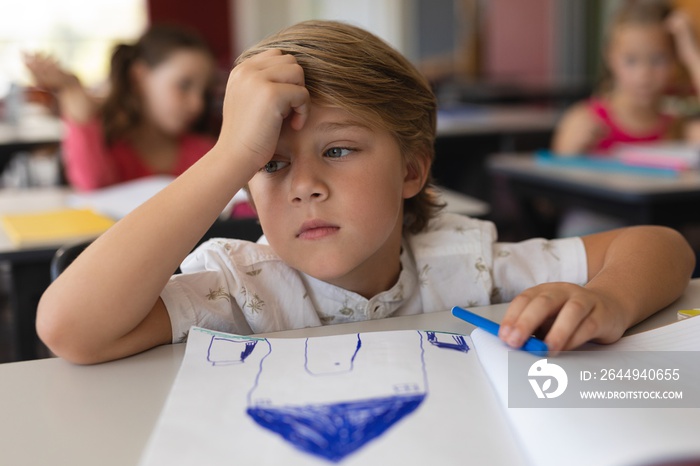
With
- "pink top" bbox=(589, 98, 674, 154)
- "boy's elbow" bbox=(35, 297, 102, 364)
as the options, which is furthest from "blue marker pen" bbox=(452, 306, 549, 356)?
"pink top" bbox=(589, 98, 674, 154)

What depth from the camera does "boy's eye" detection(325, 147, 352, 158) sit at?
87 centimetres

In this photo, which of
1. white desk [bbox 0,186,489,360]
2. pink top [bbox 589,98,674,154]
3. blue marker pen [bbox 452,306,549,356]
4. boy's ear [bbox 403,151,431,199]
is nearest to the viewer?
blue marker pen [bbox 452,306,549,356]

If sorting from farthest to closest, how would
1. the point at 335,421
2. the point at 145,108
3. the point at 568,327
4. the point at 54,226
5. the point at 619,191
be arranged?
the point at 145,108
the point at 619,191
the point at 54,226
the point at 568,327
the point at 335,421

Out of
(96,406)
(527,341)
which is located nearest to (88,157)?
(96,406)

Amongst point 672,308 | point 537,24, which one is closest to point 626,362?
point 672,308

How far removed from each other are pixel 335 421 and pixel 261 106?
1.14 ft

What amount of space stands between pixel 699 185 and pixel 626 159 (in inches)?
16.9

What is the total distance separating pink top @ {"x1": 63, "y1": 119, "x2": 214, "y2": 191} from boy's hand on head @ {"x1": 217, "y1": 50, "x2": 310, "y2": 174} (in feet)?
4.91

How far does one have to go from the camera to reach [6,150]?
3.11 m

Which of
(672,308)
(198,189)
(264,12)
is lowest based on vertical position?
(264,12)

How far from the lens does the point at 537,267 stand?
104 centimetres

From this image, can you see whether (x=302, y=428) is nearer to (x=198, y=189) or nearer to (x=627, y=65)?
(x=198, y=189)

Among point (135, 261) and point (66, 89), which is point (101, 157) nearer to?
point (66, 89)

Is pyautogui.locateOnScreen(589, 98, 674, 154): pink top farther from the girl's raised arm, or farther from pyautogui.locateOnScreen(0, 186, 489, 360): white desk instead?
the girl's raised arm
